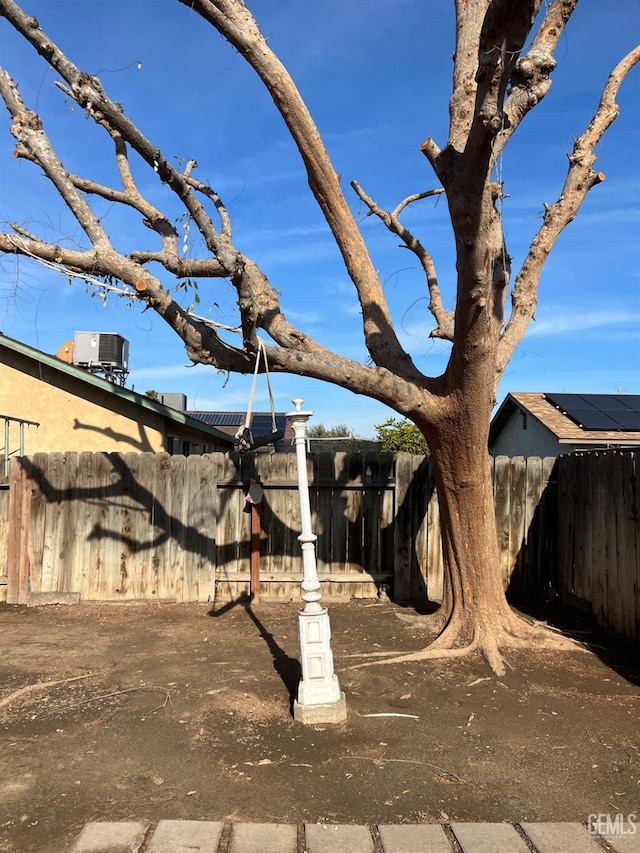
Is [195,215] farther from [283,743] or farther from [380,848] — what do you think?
[380,848]

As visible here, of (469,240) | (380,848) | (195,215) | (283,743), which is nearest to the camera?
(380,848)

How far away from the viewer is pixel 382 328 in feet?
22.0

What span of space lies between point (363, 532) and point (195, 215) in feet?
15.4

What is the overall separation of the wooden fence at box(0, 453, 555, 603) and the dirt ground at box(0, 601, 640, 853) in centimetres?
168

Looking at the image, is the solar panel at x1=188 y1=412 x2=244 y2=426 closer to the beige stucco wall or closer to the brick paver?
the beige stucco wall

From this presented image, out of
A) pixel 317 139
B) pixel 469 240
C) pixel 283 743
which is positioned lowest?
pixel 283 743

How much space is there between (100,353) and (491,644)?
11487 mm

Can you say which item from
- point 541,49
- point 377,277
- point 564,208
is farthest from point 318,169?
point 564,208

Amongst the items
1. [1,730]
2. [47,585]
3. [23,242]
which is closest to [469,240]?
[23,242]

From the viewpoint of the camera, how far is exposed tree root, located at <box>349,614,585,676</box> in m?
6.02

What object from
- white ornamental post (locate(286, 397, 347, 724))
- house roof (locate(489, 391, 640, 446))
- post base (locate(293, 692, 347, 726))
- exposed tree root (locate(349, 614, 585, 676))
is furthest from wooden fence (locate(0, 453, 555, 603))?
house roof (locate(489, 391, 640, 446))

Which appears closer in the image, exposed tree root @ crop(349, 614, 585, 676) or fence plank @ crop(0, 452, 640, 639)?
exposed tree root @ crop(349, 614, 585, 676)

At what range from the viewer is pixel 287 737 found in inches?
173

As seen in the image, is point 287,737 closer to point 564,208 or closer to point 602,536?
point 602,536
